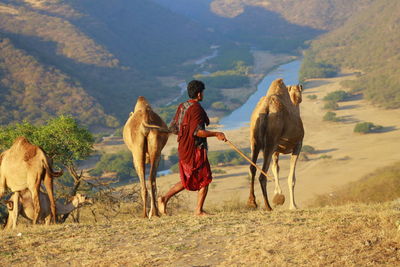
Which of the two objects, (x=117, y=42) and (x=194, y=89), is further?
(x=117, y=42)

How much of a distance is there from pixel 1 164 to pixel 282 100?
5331mm

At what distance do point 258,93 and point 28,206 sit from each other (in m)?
68.8

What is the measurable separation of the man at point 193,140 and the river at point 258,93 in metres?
46.4

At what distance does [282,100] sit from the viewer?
1030 centimetres

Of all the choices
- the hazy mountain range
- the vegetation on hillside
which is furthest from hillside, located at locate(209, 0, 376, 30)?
the vegetation on hillside

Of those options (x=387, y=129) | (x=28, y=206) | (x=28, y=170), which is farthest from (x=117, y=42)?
(x=28, y=170)

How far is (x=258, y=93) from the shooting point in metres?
79.8

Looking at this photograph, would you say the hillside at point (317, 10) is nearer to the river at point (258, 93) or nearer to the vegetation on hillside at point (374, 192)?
the river at point (258, 93)

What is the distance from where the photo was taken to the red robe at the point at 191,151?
8.21 m

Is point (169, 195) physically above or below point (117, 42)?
below

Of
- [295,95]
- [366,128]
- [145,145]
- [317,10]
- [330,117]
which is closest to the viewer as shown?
[145,145]

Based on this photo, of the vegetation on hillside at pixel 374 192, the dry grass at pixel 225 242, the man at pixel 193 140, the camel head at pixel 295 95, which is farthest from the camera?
the vegetation on hillside at pixel 374 192

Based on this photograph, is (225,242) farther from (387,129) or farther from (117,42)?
(117,42)

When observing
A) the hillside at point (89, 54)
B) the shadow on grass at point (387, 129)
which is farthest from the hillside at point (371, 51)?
the hillside at point (89, 54)
